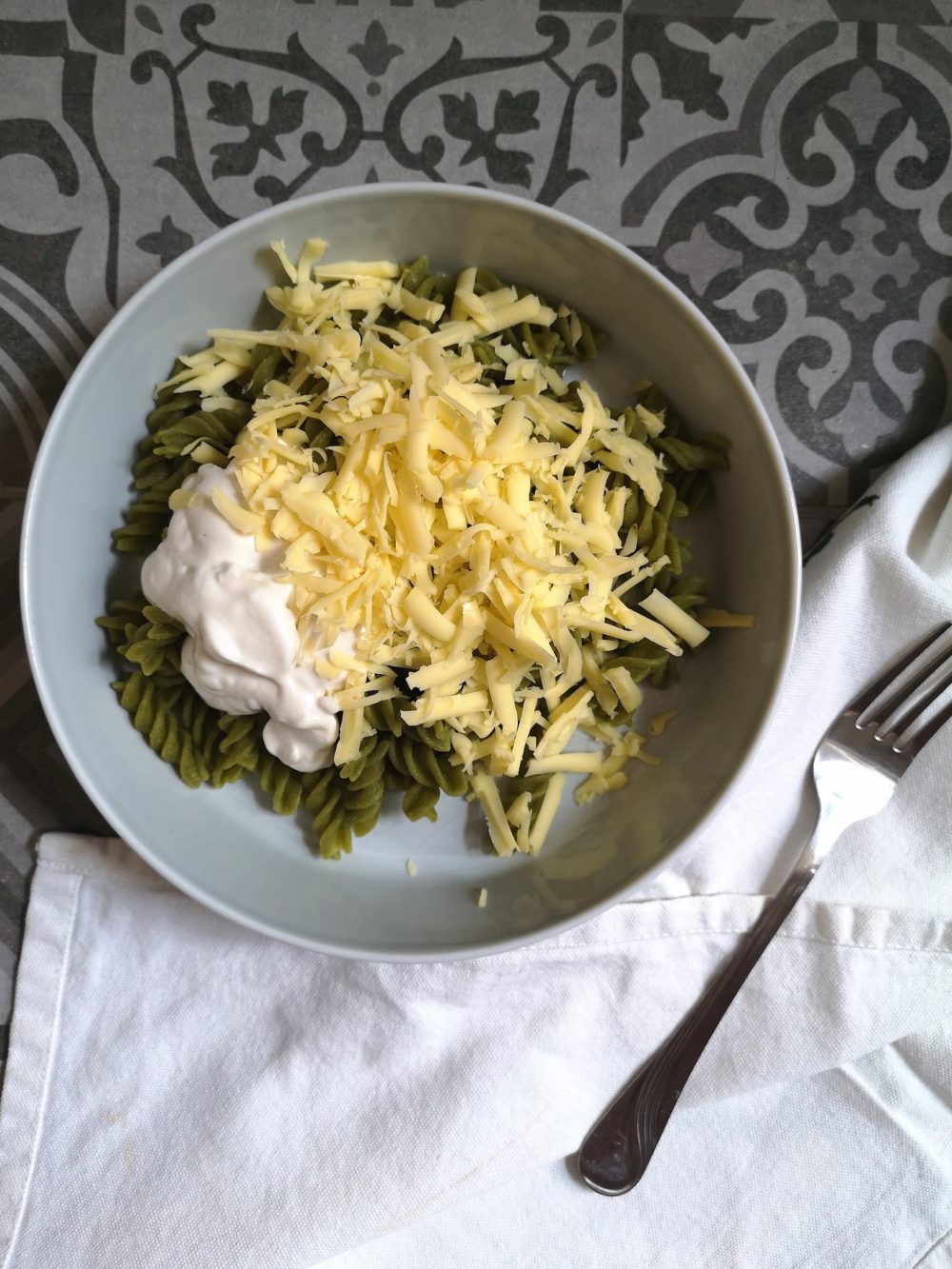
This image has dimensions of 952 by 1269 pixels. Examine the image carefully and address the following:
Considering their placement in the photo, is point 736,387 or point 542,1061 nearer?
point 736,387

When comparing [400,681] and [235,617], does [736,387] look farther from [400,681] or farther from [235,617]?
[235,617]

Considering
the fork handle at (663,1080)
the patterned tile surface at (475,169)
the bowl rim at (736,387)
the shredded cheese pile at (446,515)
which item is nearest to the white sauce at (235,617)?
the shredded cheese pile at (446,515)

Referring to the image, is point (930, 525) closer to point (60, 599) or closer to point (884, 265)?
point (884, 265)

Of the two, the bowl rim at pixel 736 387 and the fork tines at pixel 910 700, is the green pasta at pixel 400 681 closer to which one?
Result: the bowl rim at pixel 736 387

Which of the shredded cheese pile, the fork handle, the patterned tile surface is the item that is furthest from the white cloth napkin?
the shredded cheese pile

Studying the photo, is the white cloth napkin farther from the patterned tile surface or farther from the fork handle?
the patterned tile surface

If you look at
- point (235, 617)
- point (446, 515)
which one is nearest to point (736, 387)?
point (446, 515)
